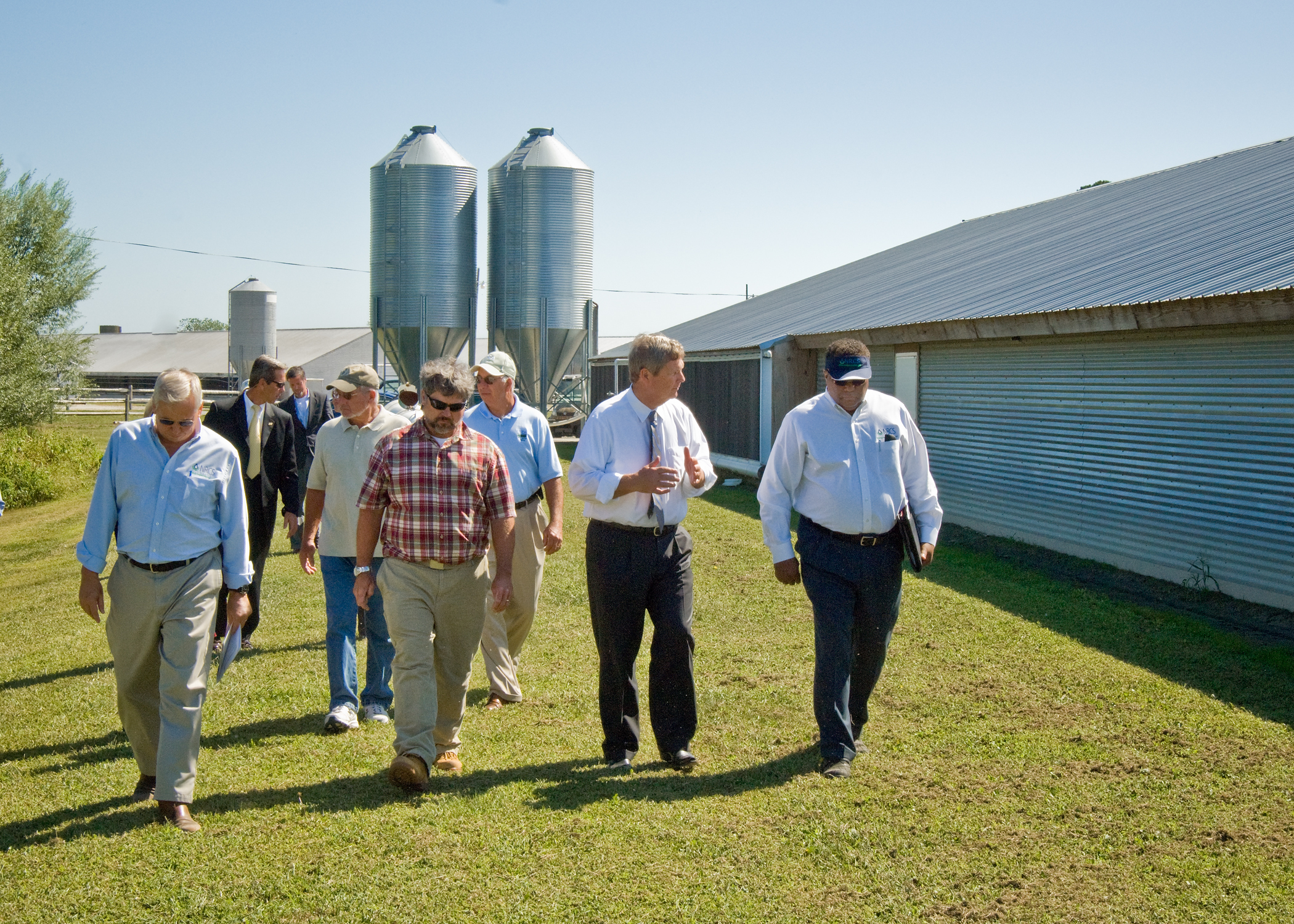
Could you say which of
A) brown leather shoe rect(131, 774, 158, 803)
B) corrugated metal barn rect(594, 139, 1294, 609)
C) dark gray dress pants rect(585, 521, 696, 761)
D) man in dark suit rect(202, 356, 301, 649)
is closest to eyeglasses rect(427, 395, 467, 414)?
dark gray dress pants rect(585, 521, 696, 761)

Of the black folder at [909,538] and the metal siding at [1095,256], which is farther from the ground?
the metal siding at [1095,256]

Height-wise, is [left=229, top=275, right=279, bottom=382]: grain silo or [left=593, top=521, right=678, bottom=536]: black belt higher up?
[left=229, top=275, right=279, bottom=382]: grain silo

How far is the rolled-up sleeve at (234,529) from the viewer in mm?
4773

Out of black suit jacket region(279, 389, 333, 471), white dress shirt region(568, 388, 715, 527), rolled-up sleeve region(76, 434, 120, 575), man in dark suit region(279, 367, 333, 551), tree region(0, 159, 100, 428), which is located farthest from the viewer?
tree region(0, 159, 100, 428)

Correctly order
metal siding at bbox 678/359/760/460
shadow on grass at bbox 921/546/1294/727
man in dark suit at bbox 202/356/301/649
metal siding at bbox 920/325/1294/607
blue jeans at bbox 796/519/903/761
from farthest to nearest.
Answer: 1. metal siding at bbox 678/359/760/460
2. metal siding at bbox 920/325/1294/607
3. man in dark suit at bbox 202/356/301/649
4. shadow on grass at bbox 921/546/1294/727
5. blue jeans at bbox 796/519/903/761

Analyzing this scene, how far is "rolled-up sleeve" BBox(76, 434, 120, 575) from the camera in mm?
4617

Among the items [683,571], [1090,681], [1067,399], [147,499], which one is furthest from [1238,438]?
[147,499]

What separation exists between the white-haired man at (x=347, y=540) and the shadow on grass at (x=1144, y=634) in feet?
15.5

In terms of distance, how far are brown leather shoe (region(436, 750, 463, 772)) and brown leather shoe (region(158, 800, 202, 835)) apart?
43.5 inches

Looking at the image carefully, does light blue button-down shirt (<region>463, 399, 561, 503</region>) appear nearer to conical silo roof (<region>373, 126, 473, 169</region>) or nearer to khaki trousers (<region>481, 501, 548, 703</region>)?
khaki trousers (<region>481, 501, 548, 703</region>)

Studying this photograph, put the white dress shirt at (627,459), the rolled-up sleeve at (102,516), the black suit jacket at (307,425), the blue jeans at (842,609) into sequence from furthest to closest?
1. the black suit jacket at (307,425)
2. the blue jeans at (842,609)
3. the white dress shirt at (627,459)
4. the rolled-up sleeve at (102,516)

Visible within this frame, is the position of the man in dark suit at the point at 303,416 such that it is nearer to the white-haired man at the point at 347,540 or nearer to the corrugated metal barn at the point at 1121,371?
the white-haired man at the point at 347,540

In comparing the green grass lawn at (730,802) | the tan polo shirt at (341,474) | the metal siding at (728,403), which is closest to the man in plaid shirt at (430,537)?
the green grass lawn at (730,802)

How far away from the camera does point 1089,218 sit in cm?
1644
